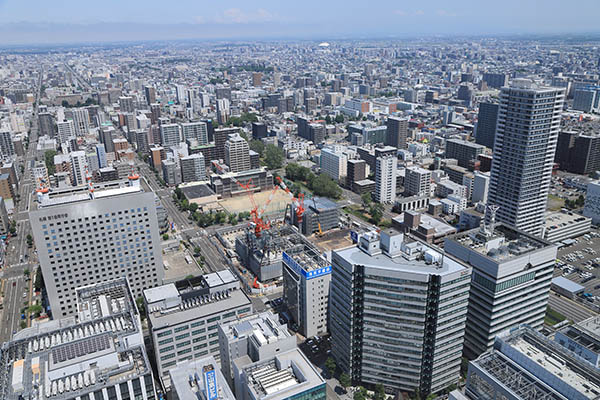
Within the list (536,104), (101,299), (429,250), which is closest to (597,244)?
(536,104)

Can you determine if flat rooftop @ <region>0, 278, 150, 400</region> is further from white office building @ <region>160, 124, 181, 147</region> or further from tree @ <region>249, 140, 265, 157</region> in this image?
white office building @ <region>160, 124, 181, 147</region>

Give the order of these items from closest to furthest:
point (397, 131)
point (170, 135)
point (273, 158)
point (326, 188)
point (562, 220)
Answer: point (562, 220) < point (326, 188) < point (273, 158) < point (397, 131) < point (170, 135)

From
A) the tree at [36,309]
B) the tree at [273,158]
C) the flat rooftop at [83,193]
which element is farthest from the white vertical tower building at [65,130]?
the tree at [36,309]

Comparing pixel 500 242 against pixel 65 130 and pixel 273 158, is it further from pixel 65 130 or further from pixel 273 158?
pixel 65 130

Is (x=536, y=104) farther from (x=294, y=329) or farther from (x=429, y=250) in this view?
(x=294, y=329)

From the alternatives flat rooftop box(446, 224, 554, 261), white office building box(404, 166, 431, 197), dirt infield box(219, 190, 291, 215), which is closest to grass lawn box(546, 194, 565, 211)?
white office building box(404, 166, 431, 197)

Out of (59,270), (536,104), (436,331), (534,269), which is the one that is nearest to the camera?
(436,331)

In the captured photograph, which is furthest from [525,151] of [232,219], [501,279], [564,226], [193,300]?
[232,219]
